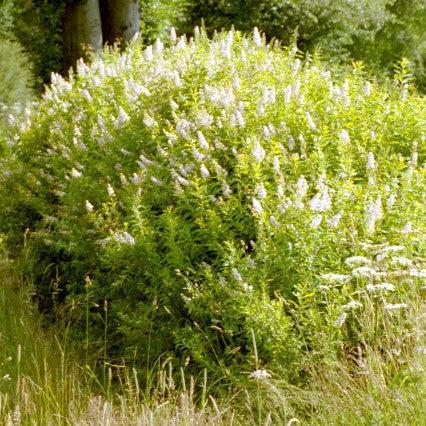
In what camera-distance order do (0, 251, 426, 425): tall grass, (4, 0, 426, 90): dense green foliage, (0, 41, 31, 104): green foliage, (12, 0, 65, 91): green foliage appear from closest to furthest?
(0, 251, 426, 425): tall grass → (12, 0, 65, 91): green foliage → (4, 0, 426, 90): dense green foliage → (0, 41, 31, 104): green foliage

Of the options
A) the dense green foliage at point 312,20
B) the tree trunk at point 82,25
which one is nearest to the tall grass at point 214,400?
the tree trunk at point 82,25

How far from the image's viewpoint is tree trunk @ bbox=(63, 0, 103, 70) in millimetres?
11195

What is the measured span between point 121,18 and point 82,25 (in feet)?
1.79

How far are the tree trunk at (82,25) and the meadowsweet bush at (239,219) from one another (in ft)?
15.0

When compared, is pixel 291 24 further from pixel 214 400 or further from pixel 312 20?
pixel 214 400

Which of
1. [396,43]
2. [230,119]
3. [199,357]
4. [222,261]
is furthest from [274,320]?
[396,43]

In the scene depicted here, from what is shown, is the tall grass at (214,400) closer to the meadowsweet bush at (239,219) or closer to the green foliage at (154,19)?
the meadowsweet bush at (239,219)

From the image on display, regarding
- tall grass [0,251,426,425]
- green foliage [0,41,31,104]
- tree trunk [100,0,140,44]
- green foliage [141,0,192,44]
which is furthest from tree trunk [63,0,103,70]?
tall grass [0,251,426,425]

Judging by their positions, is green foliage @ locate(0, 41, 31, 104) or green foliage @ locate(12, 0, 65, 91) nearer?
green foliage @ locate(12, 0, 65, 91)

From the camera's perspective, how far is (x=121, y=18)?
11438mm

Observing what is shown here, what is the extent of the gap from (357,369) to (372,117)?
2.04 meters

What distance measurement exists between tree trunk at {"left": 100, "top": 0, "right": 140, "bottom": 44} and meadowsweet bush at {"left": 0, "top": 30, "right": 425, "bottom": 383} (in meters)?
4.76

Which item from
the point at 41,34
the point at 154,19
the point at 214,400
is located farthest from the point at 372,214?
the point at 41,34

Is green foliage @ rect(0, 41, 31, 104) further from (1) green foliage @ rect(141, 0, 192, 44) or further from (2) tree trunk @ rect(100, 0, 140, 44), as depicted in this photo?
(2) tree trunk @ rect(100, 0, 140, 44)
